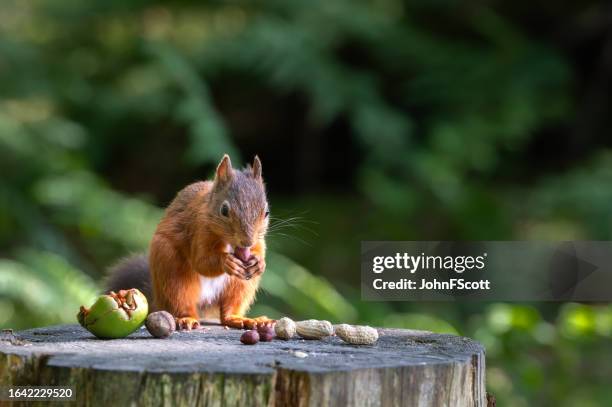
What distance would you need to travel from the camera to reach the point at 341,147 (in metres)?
6.20

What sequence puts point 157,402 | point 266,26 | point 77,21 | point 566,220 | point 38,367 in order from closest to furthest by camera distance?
point 157,402 < point 38,367 < point 566,220 < point 266,26 < point 77,21

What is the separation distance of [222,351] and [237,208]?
17.6 inches

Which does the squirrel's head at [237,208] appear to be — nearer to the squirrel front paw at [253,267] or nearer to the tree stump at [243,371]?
the squirrel front paw at [253,267]

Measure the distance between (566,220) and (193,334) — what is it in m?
3.39

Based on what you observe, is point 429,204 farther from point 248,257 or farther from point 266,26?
point 248,257

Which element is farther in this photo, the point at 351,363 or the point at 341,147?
the point at 341,147

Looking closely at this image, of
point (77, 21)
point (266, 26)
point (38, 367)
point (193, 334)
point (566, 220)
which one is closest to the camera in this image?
point (38, 367)

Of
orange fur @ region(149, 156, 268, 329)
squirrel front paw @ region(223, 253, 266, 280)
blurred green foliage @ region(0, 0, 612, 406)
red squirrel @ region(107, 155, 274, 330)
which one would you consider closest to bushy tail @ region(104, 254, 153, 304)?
red squirrel @ region(107, 155, 274, 330)

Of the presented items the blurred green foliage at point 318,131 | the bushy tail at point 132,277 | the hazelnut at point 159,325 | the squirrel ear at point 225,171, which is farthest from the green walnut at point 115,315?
the blurred green foliage at point 318,131

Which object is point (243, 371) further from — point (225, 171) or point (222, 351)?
point (225, 171)

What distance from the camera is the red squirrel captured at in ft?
7.58

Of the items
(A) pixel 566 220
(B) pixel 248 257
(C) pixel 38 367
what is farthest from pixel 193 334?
(A) pixel 566 220

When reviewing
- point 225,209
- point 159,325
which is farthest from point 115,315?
point 225,209

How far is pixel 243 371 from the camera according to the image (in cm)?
174
